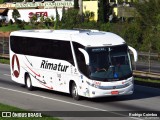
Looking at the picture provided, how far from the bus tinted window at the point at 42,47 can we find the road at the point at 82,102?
1811 mm

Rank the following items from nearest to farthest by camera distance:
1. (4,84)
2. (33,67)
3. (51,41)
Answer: (51,41), (33,67), (4,84)

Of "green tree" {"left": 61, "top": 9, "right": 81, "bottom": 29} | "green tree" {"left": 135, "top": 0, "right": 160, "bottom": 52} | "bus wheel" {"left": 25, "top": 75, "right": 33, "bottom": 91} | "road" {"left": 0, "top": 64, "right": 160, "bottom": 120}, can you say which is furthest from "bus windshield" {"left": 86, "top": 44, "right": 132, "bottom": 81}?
"green tree" {"left": 61, "top": 9, "right": 81, "bottom": 29}

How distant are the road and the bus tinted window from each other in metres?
1.81

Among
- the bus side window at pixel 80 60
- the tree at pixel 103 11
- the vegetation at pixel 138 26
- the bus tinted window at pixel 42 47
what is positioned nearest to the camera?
the bus side window at pixel 80 60

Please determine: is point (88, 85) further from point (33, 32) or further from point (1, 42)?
point (1, 42)

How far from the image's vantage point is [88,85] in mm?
20484

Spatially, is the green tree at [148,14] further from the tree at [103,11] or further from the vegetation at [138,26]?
the tree at [103,11]

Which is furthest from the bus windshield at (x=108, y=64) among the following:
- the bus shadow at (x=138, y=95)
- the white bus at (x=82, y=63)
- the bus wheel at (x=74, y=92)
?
the bus shadow at (x=138, y=95)

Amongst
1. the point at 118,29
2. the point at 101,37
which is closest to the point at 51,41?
the point at 101,37

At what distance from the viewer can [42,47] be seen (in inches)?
960

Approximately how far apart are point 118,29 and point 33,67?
23.9 metres

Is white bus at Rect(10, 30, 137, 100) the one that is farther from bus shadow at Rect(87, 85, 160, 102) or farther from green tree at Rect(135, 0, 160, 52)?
green tree at Rect(135, 0, 160, 52)

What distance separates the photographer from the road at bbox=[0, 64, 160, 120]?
1853 centimetres

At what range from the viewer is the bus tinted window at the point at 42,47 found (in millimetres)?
22328
